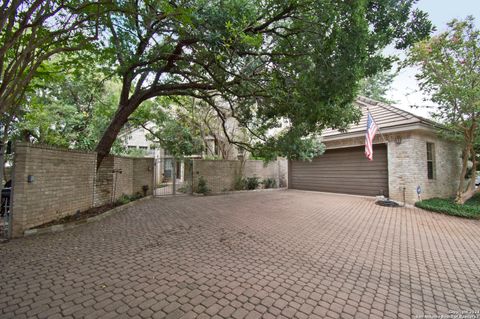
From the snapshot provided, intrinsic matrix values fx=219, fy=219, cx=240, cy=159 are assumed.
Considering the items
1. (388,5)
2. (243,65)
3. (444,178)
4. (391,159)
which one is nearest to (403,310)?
(388,5)

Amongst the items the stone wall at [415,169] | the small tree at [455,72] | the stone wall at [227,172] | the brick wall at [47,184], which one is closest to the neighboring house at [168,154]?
the stone wall at [227,172]

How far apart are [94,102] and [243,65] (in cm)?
1016

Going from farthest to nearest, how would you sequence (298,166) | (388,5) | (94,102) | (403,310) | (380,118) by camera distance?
(298,166) < (94,102) < (380,118) < (388,5) < (403,310)

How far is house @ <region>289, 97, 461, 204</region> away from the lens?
9.42 metres

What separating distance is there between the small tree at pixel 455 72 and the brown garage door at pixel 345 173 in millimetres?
2832

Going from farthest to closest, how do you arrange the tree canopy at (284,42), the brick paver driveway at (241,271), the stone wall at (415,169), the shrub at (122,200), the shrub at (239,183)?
the shrub at (239,183), the stone wall at (415,169), the shrub at (122,200), the tree canopy at (284,42), the brick paver driveway at (241,271)

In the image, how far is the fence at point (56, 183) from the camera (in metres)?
4.89

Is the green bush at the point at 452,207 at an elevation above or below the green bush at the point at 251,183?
below

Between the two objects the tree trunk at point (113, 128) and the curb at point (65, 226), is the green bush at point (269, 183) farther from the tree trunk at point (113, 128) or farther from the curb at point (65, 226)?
the tree trunk at point (113, 128)

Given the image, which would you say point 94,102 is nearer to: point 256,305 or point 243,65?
point 243,65

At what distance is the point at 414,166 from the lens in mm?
9312

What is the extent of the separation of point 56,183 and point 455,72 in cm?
1345

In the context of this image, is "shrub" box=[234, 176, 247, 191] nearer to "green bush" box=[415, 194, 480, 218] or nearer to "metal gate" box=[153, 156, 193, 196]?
"metal gate" box=[153, 156, 193, 196]

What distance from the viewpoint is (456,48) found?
794 centimetres
